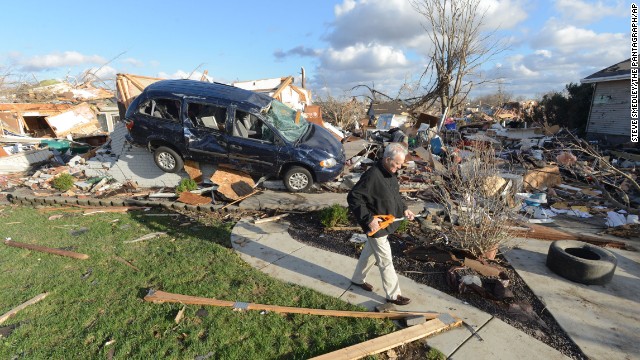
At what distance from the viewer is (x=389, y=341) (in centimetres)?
339

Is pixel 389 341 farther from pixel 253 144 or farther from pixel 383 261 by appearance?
pixel 253 144

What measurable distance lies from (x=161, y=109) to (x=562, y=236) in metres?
9.19

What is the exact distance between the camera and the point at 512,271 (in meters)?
4.93

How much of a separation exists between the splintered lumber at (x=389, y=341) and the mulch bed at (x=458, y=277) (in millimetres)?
699

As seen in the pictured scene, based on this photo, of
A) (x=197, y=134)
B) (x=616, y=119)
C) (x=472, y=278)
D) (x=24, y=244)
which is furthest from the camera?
(x=616, y=119)

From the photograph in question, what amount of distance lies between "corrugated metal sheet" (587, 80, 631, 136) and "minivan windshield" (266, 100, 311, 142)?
17.0 meters

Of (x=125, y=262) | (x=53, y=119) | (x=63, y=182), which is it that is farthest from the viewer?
(x=53, y=119)

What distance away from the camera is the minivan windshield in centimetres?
827

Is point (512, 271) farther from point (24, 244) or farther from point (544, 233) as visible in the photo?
point (24, 244)

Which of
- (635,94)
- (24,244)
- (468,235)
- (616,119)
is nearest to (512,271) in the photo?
(468,235)

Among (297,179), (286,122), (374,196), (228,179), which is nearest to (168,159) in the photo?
(228,179)

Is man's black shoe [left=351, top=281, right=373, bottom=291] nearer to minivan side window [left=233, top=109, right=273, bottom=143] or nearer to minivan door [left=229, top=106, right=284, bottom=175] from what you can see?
minivan door [left=229, top=106, right=284, bottom=175]

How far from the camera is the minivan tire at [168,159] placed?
859 cm

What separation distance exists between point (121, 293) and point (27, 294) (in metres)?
1.29
